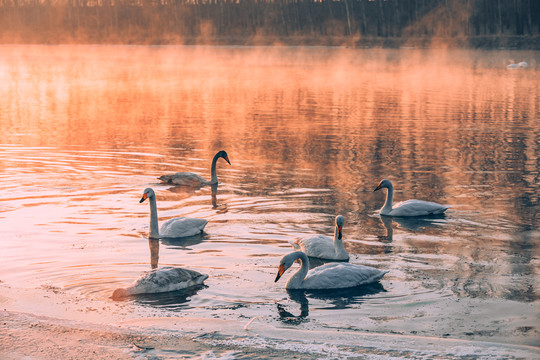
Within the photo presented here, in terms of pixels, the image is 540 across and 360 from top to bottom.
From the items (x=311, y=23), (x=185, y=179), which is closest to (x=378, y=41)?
(x=311, y=23)

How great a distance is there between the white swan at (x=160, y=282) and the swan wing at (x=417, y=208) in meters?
5.55

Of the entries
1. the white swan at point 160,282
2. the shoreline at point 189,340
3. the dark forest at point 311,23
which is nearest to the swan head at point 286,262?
the white swan at point 160,282

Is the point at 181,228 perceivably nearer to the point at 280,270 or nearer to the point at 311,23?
the point at 280,270

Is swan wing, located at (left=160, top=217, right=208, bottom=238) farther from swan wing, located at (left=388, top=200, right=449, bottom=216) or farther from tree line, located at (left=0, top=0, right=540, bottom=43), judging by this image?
tree line, located at (left=0, top=0, right=540, bottom=43)

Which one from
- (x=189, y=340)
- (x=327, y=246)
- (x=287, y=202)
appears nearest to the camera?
(x=189, y=340)

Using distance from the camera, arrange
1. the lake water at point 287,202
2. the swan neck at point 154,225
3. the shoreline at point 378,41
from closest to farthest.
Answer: the lake water at point 287,202 < the swan neck at point 154,225 < the shoreline at point 378,41

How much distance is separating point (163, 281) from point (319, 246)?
9.35ft

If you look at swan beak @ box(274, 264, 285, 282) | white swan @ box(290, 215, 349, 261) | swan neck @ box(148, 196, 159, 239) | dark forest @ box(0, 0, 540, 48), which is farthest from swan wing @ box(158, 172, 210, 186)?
dark forest @ box(0, 0, 540, 48)

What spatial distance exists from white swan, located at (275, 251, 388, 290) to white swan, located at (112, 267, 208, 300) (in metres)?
1.19

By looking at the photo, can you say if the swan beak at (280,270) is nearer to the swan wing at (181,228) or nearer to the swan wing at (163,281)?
the swan wing at (163,281)

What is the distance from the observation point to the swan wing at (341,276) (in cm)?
1085

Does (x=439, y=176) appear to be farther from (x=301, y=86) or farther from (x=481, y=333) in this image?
(x=301, y=86)

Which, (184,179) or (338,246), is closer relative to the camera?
(338,246)

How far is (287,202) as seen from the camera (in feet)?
53.7
